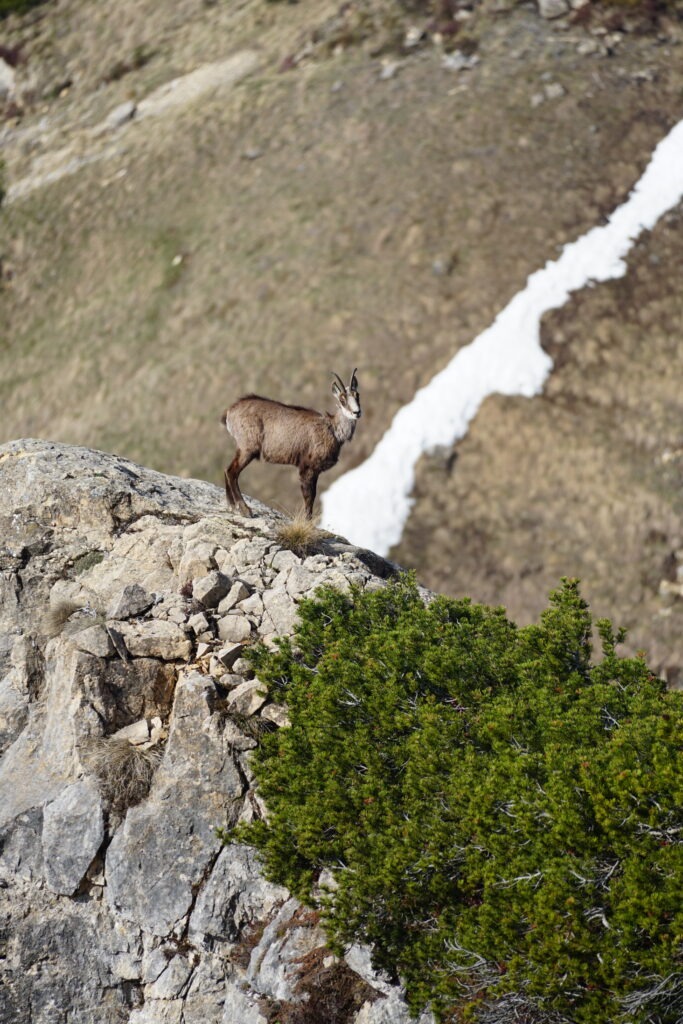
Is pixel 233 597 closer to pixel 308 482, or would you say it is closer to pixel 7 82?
pixel 308 482

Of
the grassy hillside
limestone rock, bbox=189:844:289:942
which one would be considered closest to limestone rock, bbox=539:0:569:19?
the grassy hillside

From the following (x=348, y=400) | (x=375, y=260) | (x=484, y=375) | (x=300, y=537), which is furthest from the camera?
(x=375, y=260)

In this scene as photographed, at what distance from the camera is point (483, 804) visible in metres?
8.34

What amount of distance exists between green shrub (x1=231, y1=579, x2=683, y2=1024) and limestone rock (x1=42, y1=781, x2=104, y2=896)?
2146 mm

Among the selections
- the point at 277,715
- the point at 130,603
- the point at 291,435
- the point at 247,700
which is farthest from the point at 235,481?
the point at 277,715

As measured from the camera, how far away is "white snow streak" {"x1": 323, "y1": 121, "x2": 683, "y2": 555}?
97.5ft

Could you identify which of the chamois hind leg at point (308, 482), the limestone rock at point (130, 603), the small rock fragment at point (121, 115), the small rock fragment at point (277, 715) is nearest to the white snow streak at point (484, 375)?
the chamois hind leg at point (308, 482)

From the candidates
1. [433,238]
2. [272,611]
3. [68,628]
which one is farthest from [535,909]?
[433,238]

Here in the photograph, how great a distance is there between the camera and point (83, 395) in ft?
130

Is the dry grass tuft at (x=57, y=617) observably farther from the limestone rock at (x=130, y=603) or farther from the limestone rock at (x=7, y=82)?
the limestone rock at (x=7, y=82)

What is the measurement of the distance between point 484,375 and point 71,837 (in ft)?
80.6

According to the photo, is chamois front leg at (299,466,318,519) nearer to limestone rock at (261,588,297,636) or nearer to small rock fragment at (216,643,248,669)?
limestone rock at (261,588,297,636)

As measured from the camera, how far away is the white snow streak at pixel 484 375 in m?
29.7

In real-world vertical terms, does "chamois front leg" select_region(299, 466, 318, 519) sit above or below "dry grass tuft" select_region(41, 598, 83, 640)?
below
